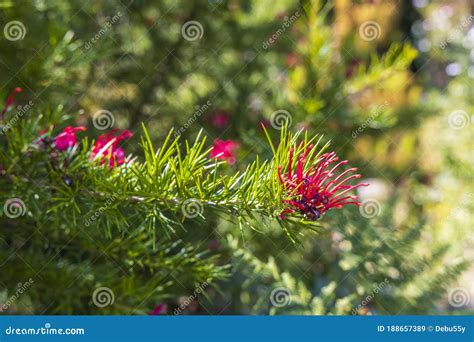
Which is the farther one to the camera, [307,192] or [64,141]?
[64,141]

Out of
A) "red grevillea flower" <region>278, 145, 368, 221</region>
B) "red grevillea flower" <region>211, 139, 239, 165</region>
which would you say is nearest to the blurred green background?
"red grevillea flower" <region>211, 139, 239, 165</region>

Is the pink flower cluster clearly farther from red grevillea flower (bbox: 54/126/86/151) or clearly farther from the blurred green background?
the blurred green background

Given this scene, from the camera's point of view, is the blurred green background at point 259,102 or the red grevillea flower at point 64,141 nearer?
the red grevillea flower at point 64,141

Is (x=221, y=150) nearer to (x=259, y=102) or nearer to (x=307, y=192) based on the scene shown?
(x=307, y=192)

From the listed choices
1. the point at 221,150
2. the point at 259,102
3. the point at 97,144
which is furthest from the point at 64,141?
the point at 259,102

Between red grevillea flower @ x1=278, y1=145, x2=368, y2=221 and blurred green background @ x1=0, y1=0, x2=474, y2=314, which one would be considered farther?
blurred green background @ x1=0, y1=0, x2=474, y2=314

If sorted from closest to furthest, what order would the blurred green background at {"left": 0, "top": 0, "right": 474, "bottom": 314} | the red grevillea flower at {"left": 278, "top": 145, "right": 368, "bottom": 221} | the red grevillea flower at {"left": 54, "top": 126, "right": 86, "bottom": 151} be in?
1. the red grevillea flower at {"left": 278, "top": 145, "right": 368, "bottom": 221}
2. the red grevillea flower at {"left": 54, "top": 126, "right": 86, "bottom": 151}
3. the blurred green background at {"left": 0, "top": 0, "right": 474, "bottom": 314}

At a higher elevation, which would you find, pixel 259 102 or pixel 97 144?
pixel 259 102

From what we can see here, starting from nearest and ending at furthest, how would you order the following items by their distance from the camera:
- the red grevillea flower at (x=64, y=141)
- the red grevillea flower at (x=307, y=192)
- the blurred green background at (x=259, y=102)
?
the red grevillea flower at (x=307, y=192) → the red grevillea flower at (x=64, y=141) → the blurred green background at (x=259, y=102)

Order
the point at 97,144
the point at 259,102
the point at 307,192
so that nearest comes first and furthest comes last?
the point at 307,192 → the point at 97,144 → the point at 259,102

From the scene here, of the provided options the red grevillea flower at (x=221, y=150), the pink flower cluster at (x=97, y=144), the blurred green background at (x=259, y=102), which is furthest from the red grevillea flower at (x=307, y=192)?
the blurred green background at (x=259, y=102)

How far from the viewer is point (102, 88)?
1096 mm

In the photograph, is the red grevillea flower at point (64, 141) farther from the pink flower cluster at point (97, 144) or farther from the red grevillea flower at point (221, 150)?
the red grevillea flower at point (221, 150)

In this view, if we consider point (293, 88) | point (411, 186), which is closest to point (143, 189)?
point (293, 88)
